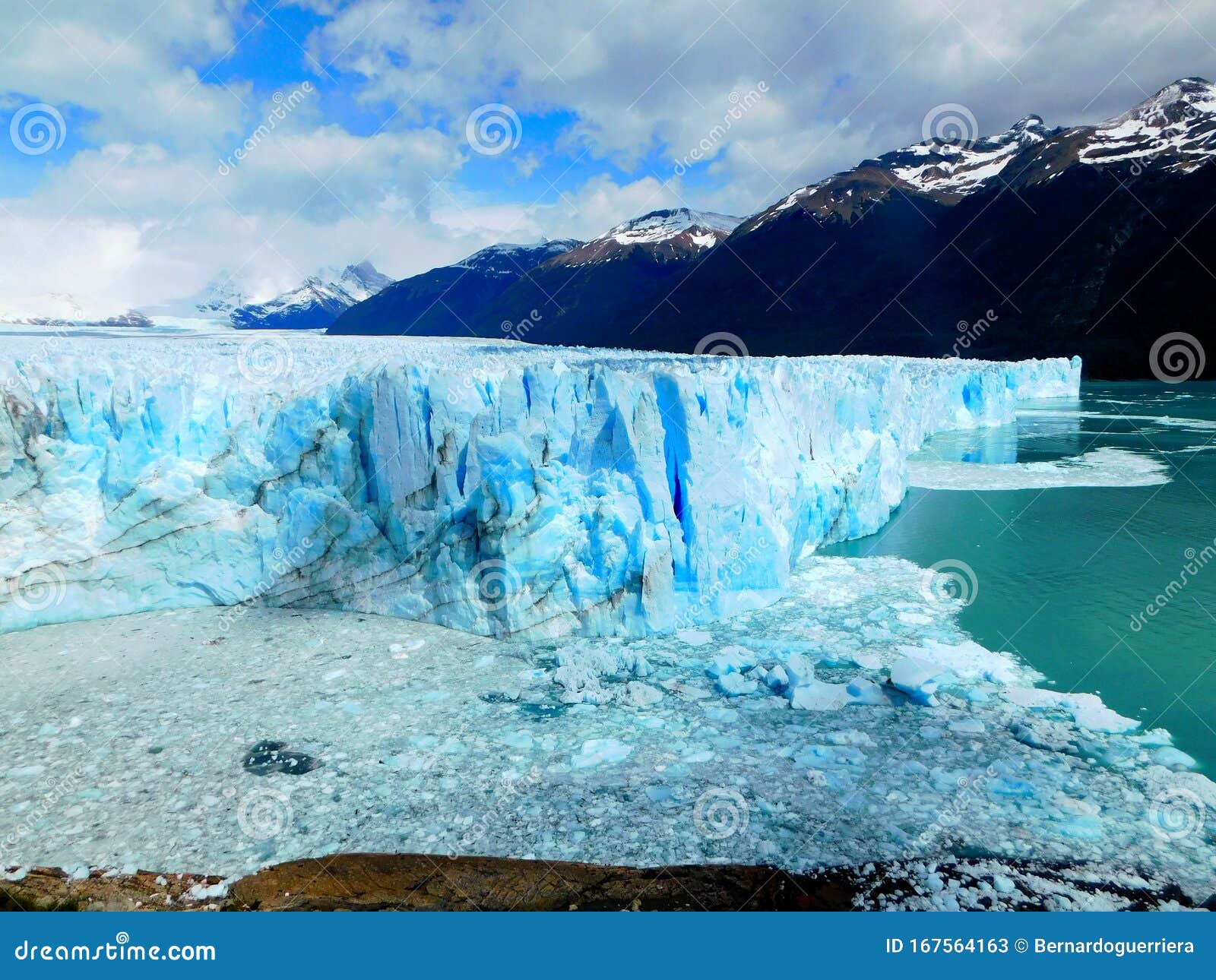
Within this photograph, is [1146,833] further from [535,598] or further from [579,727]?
[535,598]

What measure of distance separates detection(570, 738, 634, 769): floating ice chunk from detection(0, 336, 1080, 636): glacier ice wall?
1.84 meters

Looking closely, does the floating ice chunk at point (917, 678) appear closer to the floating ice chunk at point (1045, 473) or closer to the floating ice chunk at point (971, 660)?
the floating ice chunk at point (971, 660)

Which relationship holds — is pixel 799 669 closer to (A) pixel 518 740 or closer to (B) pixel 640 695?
(B) pixel 640 695

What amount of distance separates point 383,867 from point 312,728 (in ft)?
5.45

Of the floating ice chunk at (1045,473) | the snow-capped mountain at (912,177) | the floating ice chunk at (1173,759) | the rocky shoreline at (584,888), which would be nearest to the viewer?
the rocky shoreline at (584,888)

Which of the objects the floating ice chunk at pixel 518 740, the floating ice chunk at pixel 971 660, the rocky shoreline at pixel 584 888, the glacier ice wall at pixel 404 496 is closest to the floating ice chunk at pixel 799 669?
the floating ice chunk at pixel 971 660

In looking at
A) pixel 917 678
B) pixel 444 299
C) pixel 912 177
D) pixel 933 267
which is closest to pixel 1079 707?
pixel 917 678

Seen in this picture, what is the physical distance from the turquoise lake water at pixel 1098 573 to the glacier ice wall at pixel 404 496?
2385 millimetres

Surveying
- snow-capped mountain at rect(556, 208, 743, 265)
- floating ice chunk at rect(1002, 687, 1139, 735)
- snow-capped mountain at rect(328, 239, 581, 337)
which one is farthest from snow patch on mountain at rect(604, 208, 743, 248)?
floating ice chunk at rect(1002, 687, 1139, 735)

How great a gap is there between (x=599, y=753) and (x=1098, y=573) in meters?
7.00

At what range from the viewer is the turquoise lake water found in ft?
19.2

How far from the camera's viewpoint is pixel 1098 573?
8.60 meters

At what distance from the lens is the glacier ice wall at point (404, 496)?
273 inches

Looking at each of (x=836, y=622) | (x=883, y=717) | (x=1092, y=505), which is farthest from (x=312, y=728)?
(x=1092, y=505)
